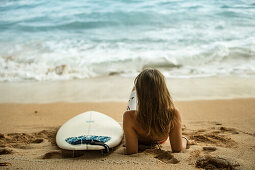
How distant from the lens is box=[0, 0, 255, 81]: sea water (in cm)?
719

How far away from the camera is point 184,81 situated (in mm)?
5773

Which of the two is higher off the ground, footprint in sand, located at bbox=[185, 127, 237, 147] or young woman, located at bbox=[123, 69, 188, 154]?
young woman, located at bbox=[123, 69, 188, 154]

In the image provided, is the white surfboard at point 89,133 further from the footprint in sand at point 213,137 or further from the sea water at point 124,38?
the sea water at point 124,38

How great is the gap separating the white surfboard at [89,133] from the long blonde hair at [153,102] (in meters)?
0.46

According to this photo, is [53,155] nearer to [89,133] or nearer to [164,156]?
[89,133]

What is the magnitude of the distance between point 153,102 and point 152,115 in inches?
5.0

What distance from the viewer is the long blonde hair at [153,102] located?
2.43m

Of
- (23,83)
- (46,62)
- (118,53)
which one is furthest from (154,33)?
(23,83)

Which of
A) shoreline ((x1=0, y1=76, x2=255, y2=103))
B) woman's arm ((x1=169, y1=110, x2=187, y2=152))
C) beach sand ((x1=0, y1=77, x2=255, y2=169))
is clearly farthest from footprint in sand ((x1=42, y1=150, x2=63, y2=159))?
shoreline ((x1=0, y1=76, x2=255, y2=103))

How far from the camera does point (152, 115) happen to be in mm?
2531

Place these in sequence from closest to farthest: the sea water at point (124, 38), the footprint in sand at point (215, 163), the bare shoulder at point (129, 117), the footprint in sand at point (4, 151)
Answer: the footprint in sand at point (215, 163), the bare shoulder at point (129, 117), the footprint in sand at point (4, 151), the sea water at point (124, 38)

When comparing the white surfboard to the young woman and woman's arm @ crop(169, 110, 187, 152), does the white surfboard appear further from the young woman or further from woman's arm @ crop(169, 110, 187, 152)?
woman's arm @ crop(169, 110, 187, 152)

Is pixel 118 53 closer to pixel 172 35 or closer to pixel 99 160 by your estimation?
pixel 172 35

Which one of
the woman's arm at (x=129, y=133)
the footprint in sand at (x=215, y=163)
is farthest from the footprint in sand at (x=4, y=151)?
the footprint in sand at (x=215, y=163)
